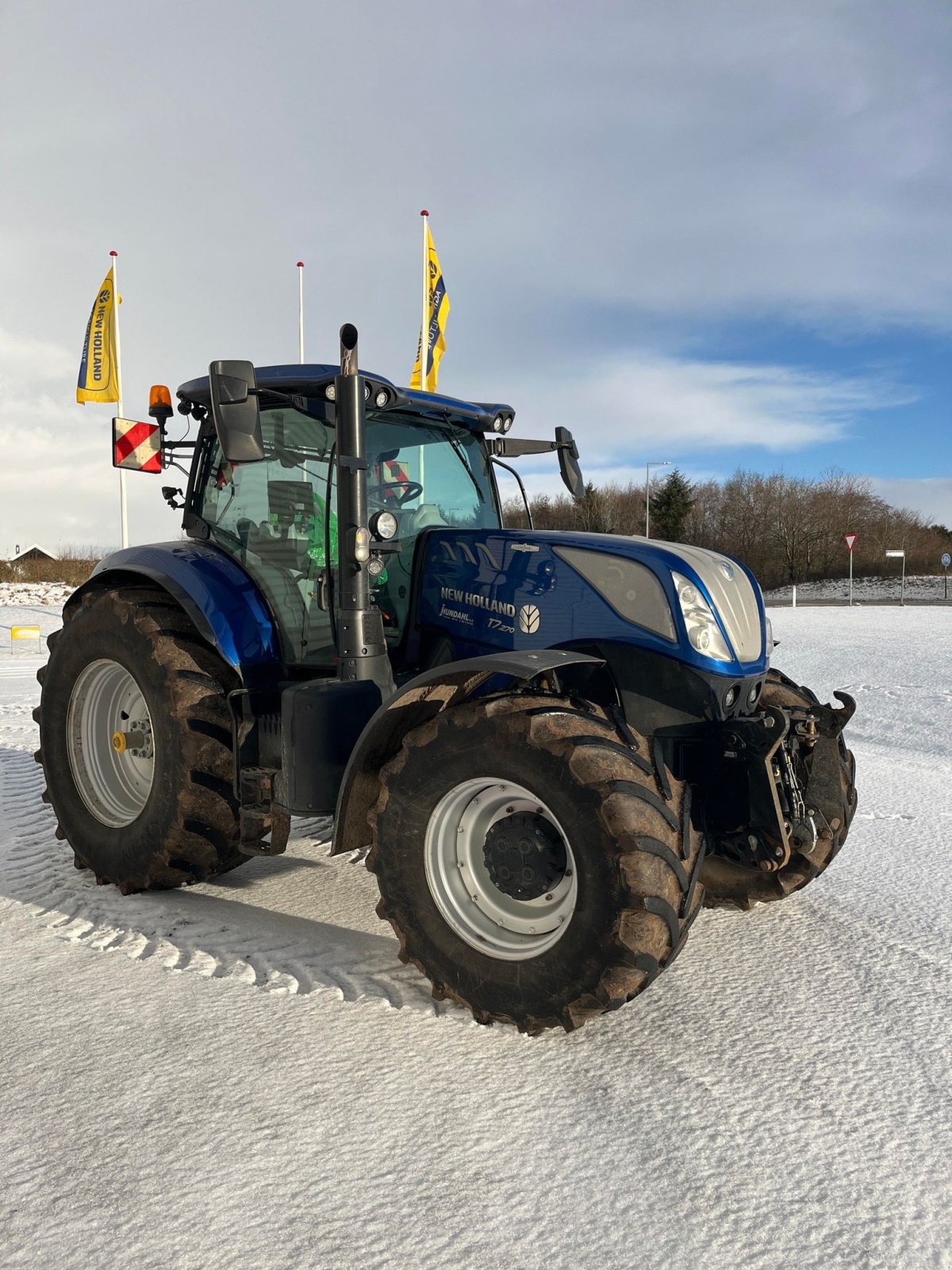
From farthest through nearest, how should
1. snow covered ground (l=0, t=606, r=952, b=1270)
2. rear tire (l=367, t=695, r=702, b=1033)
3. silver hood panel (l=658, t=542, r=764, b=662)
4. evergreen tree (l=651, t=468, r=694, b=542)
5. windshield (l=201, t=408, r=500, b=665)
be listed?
evergreen tree (l=651, t=468, r=694, b=542)
windshield (l=201, t=408, r=500, b=665)
silver hood panel (l=658, t=542, r=764, b=662)
rear tire (l=367, t=695, r=702, b=1033)
snow covered ground (l=0, t=606, r=952, b=1270)

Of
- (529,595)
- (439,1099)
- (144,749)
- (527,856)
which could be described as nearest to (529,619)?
(529,595)

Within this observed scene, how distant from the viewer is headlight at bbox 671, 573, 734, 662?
297 cm

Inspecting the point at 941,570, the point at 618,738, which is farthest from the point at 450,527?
the point at 941,570

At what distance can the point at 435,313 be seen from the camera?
16.4 meters

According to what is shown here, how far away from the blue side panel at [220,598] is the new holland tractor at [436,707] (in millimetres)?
12

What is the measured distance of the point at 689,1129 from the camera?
89.4 inches

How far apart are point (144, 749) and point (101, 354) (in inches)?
576

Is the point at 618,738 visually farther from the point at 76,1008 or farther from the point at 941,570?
the point at 941,570

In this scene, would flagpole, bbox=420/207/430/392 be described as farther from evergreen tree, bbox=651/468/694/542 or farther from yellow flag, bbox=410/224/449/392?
evergreen tree, bbox=651/468/694/542

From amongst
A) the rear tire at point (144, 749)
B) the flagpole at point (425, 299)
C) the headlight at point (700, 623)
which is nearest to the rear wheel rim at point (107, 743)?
the rear tire at point (144, 749)

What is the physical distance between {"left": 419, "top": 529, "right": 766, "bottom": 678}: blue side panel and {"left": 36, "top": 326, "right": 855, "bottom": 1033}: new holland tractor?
0.03 ft

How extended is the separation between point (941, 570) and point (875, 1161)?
52.1 meters

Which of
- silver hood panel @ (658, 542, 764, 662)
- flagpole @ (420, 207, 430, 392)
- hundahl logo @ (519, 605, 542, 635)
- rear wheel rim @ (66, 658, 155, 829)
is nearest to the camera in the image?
silver hood panel @ (658, 542, 764, 662)

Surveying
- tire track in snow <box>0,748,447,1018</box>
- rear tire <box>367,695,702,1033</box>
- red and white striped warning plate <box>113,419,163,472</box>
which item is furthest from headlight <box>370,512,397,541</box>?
tire track in snow <box>0,748,447,1018</box>
